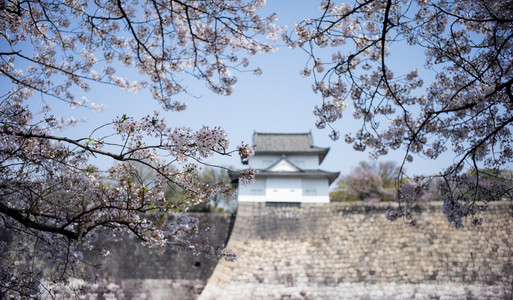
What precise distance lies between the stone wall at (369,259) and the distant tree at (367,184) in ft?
35.2

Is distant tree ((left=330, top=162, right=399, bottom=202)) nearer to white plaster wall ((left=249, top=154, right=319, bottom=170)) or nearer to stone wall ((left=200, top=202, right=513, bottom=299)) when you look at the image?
white plaster wall ((left=249, top=154, right=319, bottom=170))

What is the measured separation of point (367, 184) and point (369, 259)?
12.9 m

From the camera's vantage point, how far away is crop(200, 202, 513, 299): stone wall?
10039 mm

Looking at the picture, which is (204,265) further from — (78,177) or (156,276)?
(78,177)

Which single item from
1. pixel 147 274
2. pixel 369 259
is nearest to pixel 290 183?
pixel 369 259

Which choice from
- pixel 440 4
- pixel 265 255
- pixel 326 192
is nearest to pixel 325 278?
pixel 265 255

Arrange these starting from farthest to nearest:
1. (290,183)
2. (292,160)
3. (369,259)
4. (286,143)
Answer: (286,143) < (292,160) < (290,183) < (369,259)

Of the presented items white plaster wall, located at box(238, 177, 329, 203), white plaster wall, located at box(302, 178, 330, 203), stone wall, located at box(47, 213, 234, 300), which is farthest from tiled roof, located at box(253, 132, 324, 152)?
stone wall, located at box(47, 213, 234, 300)

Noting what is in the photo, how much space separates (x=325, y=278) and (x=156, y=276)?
204 inches

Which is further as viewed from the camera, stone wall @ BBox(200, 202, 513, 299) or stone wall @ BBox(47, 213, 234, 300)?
stone wall @ BBox(47, 213, 234, 300)

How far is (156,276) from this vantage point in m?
10.9

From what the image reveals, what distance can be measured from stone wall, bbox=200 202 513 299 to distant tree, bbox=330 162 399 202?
10.7m

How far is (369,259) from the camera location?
10664 mm

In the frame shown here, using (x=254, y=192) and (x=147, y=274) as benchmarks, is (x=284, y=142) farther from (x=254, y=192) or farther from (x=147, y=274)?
(x=147, y=274)
